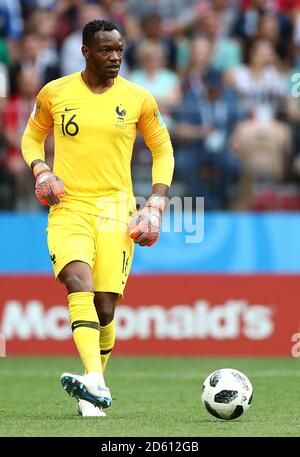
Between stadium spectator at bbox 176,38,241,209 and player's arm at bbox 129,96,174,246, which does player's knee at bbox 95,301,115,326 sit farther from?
stadium spectator at bbox 176,38,241,209

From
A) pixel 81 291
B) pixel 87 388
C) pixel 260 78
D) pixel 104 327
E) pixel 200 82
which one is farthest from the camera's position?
pixel 260 78

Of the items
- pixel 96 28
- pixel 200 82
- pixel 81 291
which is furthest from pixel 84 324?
pixel 200 82

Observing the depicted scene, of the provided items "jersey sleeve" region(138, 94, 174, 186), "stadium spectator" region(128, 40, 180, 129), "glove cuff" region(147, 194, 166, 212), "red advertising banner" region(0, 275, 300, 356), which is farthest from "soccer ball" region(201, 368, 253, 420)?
"stadium spectator" region(128, 40, 180, 129)

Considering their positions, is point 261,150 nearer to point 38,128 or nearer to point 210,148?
point 210,148

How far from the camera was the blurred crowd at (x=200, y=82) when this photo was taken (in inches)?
556

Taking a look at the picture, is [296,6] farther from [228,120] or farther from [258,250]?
[258,250]

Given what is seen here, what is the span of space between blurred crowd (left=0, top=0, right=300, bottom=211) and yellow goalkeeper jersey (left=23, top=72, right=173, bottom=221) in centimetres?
586

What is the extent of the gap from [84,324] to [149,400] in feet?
5.65

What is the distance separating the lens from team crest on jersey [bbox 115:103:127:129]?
8000mm

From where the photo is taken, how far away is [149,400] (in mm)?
9047

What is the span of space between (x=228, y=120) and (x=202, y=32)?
2.22m

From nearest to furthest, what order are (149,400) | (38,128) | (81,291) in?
(81,291), (38,128), (149,400)

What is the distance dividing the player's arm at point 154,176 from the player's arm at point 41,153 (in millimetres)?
606
